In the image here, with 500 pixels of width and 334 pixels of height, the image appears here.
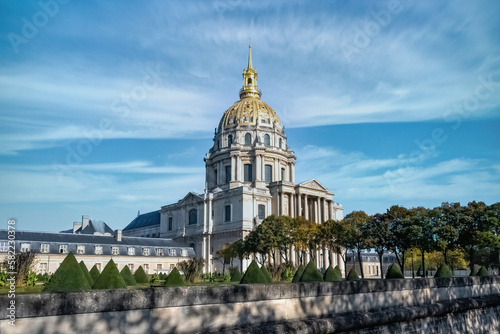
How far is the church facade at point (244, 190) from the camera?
78000mm

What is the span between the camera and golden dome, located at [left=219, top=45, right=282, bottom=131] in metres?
90.8

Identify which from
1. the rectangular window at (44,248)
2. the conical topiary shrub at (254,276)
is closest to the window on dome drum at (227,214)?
the rectangular window at (44,248)

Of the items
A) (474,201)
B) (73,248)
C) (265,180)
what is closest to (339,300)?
(474,201)

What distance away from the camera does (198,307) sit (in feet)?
30.9

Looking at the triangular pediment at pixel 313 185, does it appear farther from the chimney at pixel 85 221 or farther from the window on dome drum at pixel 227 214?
the chimney at pixel 85 221

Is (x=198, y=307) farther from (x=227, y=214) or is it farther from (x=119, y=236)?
(x=227, y=214)

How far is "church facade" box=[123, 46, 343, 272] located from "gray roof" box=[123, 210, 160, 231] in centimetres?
874

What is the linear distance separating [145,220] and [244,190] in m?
39.2

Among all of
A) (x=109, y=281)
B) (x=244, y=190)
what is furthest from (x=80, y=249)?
(x=109, y=281)

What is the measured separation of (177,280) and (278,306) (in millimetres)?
7747

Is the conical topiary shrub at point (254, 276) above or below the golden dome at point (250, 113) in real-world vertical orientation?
below

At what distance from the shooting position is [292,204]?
79.8 m

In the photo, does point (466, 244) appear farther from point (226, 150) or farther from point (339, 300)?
point (226, 150)

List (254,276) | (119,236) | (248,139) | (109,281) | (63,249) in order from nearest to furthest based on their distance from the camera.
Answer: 1. (109,281)
2. (254,276)
3. (63,249)
4. (119,236)
5. (248,139)
